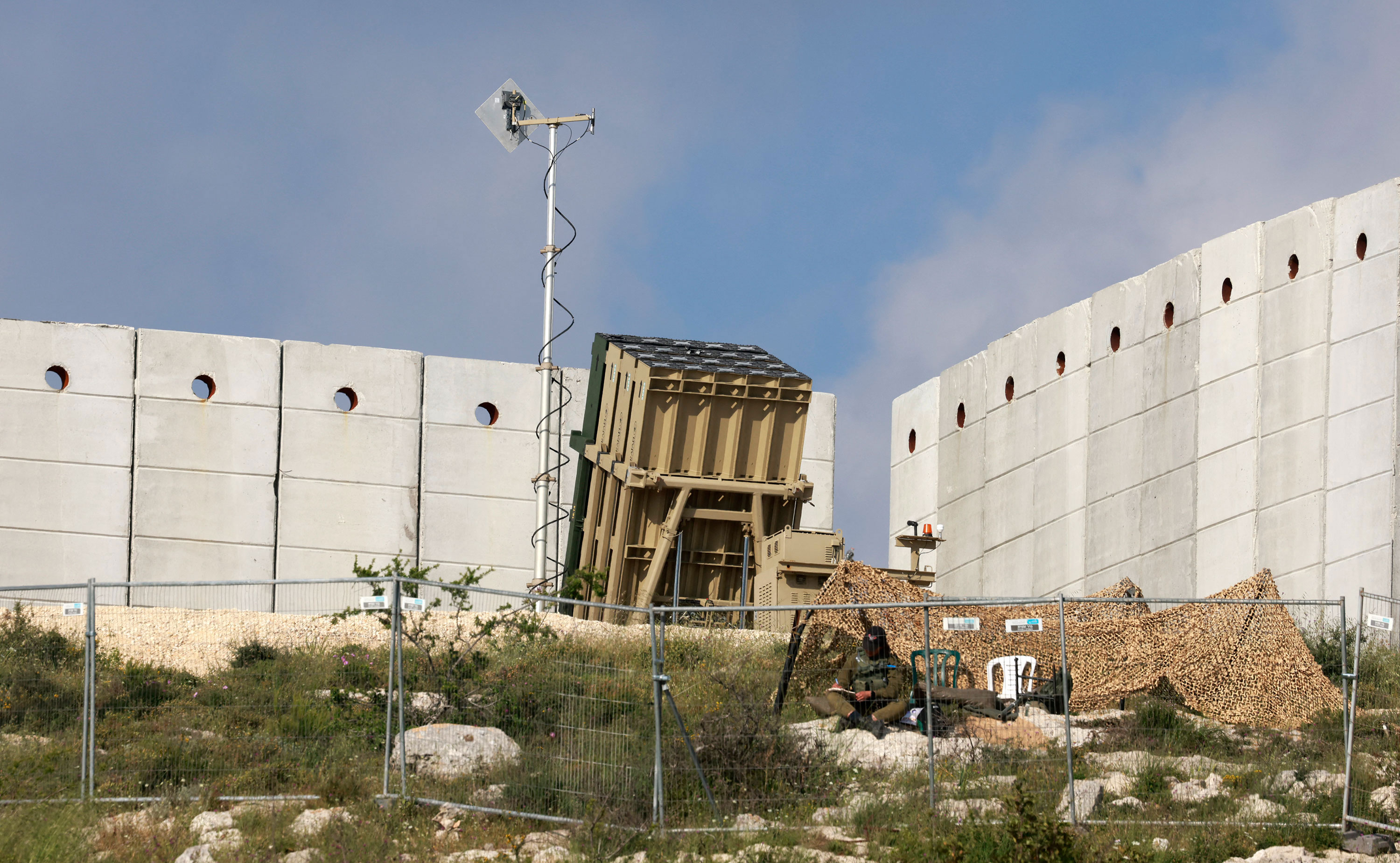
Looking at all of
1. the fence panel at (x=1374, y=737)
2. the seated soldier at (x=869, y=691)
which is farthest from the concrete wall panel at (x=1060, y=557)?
the seated soldier at (x=869, y=691)

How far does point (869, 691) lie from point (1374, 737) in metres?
4.06

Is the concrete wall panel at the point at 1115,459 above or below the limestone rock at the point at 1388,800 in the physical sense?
above

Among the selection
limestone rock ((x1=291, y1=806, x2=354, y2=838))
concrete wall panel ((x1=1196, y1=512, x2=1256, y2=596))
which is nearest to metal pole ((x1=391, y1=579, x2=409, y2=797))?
limestone rock ((x1=291, y1=806, x2=354, y2=838))

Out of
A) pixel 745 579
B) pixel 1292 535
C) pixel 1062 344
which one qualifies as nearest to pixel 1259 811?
pixel 745 579

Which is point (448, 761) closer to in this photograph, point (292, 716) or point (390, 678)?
point (390, 678)

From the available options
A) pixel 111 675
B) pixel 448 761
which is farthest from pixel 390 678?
pixel 111 675

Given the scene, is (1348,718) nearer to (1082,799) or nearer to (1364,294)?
(1082,799)

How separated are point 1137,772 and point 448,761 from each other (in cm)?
494

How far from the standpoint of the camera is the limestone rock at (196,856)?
951 cm

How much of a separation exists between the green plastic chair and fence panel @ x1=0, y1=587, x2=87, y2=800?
20.9ft

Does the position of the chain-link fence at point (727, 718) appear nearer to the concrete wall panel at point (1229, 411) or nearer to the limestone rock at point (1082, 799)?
the limestone rock at point (1082, 799)

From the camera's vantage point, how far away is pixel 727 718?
11117 mm

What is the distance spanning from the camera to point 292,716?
39.0 feet

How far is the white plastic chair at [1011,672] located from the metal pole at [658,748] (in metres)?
4.35
